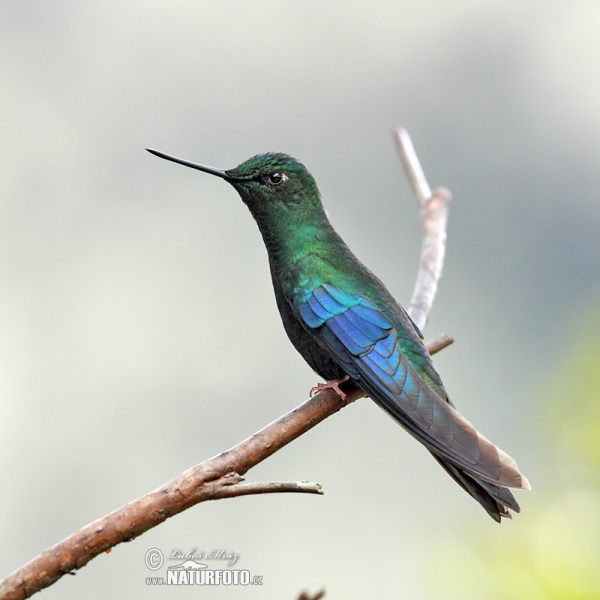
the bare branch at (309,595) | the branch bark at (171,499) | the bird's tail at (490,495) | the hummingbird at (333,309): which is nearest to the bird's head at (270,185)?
the hummingbird at (333,309)

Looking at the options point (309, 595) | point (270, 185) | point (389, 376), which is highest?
point (270, 185)

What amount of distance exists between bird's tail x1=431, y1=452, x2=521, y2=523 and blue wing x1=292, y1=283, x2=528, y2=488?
0.02 meters

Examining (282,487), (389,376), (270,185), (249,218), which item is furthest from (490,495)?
(249,218)

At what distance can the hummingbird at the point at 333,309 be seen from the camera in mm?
1990

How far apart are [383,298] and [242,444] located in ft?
2.20

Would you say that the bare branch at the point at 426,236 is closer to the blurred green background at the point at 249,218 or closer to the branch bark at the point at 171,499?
the branch bark at the point at 171,499

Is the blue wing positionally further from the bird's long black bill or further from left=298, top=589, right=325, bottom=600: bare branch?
left=298, top=589, right=325, bottom=600: bare branch

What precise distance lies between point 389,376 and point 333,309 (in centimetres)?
22

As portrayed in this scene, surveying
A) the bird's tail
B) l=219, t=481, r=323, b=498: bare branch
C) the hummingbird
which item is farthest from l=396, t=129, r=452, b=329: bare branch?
l=219, t=481, r=323, b=498: bare branch

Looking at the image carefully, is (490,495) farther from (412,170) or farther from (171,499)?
(412,170)

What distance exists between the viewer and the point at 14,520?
32.5 ft

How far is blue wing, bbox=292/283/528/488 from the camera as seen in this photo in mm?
1803

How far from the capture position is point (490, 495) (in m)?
1.75

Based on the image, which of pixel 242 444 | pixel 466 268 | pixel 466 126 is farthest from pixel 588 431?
pixel 466 126
